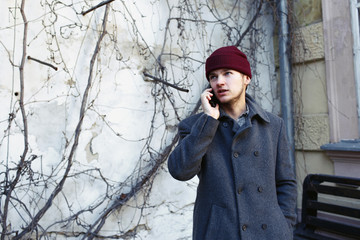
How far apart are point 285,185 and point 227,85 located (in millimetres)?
583

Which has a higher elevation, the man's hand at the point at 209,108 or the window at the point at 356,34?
the window at the point at 356,34

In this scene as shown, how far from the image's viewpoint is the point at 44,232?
2230mm

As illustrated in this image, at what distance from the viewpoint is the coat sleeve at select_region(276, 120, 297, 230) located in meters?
1.49

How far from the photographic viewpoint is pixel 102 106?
2549 millimetres

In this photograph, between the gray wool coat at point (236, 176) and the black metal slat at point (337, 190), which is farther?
the black metal slat at point (337, 190)

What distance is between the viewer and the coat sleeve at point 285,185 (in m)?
1.49

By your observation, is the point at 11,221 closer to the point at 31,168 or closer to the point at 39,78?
the point at 31,168

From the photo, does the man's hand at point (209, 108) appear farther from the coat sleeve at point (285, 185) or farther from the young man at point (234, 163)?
the coat sleeve at point (285, 185)

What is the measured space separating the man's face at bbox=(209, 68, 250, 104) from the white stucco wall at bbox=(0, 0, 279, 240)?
135 centimetres

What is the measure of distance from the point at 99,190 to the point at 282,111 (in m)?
2.22

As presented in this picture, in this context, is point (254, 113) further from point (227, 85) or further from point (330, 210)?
point (330, 210)

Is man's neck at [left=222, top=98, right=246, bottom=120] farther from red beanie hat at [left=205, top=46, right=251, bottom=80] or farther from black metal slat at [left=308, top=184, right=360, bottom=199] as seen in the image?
black metal slat at [left=308, top=184, right=360, bottom=199]

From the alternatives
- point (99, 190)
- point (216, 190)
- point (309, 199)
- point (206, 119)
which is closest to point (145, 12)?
point (99, 190)

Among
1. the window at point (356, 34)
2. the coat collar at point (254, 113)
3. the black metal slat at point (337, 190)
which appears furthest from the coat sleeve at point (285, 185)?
the window at point (356, 34)
